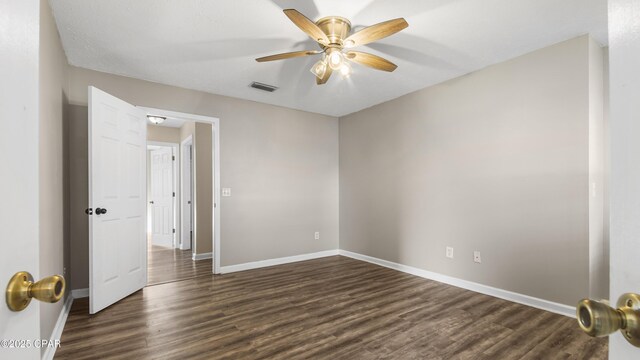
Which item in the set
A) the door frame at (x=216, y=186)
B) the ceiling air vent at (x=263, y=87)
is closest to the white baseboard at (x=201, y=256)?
the door frame at (x=216, y=186)

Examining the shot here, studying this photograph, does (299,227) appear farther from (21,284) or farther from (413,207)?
(21,284)

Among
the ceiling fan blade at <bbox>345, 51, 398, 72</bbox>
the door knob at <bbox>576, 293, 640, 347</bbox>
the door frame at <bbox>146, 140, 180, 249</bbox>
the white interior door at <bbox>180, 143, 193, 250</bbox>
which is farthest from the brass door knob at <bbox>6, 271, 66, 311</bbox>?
the door frame at <bbox>146, 140, 180, 249</bbox>

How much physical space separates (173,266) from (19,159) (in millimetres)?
4484

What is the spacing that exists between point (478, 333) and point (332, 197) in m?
3.25

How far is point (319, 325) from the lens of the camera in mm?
2439

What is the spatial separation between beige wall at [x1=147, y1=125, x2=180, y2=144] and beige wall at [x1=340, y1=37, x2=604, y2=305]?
411 cm

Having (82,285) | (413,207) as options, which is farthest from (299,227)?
(82,285)

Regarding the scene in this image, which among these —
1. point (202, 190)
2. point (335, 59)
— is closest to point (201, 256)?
point (202, 190)

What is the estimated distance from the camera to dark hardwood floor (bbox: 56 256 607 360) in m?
2.05

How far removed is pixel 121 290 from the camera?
120 inches

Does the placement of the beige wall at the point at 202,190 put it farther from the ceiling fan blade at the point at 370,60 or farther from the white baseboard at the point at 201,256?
the ceiling fan blade at the point at 370,60

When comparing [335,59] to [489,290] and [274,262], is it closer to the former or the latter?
[489,290]

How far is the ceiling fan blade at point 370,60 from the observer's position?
240 centimetres

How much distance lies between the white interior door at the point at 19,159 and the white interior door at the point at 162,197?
595 centimetres
